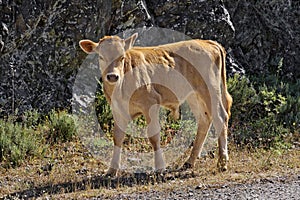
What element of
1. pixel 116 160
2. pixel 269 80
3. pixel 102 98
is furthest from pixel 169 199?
pixel 269 80

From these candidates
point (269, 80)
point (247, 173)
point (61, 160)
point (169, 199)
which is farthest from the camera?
point (269, 80)

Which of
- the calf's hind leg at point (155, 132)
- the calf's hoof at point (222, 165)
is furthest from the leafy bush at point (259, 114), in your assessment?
the calf's hind leg at point (155, 132)

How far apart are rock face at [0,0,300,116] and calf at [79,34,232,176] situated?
9.01ft

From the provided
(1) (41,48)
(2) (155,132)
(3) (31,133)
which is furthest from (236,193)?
(1) (41,48)

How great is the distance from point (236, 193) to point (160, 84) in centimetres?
225

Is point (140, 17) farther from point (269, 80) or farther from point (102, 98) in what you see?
point (269, 80)

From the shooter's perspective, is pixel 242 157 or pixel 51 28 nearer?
pixel 242 157

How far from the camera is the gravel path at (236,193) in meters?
7.46

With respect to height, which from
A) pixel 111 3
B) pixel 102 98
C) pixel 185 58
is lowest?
pixel 102 98

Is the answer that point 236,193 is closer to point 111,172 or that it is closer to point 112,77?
point 111,172

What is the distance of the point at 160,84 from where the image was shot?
30.0ft

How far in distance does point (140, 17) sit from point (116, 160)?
441 centimetres

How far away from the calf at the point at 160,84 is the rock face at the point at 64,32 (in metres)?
2.75

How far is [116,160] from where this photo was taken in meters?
8.85
